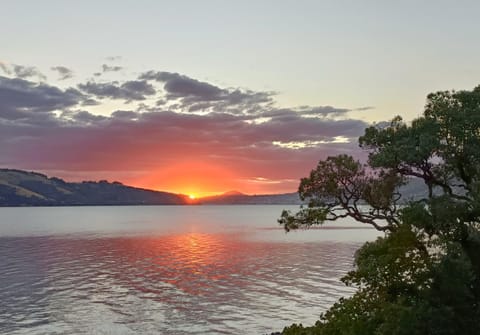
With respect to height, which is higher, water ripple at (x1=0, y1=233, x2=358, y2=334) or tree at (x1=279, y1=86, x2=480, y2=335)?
tree at (x1=279, y1=86, x2=480, y2=335)

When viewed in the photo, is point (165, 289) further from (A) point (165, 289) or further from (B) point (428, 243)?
(B) point (428, 243)

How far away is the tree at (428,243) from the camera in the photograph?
27.3 metres

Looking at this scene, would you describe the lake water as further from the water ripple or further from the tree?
the tree

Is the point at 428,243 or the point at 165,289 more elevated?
the point at 428,243

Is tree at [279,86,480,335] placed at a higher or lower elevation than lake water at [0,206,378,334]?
higher

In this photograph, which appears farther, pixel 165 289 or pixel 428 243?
pixel 165 289

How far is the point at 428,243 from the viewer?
2956cm

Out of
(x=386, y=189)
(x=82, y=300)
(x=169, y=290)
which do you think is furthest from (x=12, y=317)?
(x=386, y=189)

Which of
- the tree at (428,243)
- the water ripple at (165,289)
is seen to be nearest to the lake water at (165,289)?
the water ripple at (165,289)

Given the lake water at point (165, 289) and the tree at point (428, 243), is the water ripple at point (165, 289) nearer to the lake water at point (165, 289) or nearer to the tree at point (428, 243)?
the lake water at point (165, 289)

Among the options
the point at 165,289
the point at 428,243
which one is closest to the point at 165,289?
the point at 165,289

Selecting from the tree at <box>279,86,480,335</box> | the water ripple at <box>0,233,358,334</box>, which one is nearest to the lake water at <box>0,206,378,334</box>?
the water ripple at <box>0,233,358,334</box>

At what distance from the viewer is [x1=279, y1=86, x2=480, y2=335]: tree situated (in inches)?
1075

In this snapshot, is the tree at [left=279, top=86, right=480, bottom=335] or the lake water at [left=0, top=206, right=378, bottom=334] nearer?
the tree at [left=279, top=86, right=480, bottom=335]
